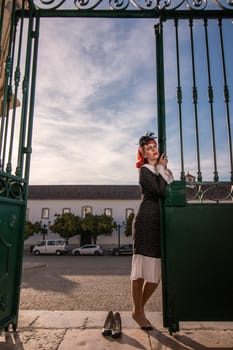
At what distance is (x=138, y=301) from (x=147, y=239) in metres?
0.66

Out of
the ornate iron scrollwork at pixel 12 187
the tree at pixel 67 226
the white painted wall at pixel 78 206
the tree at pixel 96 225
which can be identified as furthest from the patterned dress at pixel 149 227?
the white painted wall at pixel 78 206

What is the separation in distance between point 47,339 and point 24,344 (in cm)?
21

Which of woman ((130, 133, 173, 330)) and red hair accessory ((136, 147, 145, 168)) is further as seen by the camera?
red hair accessory ((136, 147, 145, 168))

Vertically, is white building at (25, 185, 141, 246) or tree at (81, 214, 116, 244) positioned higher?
white building at (25, 185, 141, 246)

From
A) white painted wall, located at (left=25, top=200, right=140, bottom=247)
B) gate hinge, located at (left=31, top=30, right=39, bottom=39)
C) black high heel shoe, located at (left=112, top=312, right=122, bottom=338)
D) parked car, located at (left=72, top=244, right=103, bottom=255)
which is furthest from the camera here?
white painted wall, located at (left=25, top=200, right=140, bottom=247)

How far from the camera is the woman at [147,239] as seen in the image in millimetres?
2869

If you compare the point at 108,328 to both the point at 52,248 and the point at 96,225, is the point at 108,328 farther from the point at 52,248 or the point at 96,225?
the point at 96,225

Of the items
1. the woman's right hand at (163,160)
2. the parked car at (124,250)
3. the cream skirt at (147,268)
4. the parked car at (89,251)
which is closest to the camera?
the cream skirt at (147,268)

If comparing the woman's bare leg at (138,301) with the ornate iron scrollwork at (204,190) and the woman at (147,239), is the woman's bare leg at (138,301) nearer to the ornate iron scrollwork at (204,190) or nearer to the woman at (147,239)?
the woman at (147,239)

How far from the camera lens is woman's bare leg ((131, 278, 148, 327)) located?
9.42 ft

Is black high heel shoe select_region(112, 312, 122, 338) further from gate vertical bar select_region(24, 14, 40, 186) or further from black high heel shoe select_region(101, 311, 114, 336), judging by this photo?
gate vertical bar select_region(24, 14, 40, 186)

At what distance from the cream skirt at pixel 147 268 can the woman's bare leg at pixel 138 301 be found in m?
0.10

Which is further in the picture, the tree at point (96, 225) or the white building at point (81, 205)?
the white building at point (81, 205)

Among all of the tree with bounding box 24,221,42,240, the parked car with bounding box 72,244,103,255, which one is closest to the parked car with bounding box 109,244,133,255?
the parked car with bounding box 72,244,103,255
